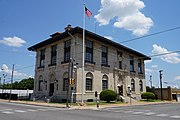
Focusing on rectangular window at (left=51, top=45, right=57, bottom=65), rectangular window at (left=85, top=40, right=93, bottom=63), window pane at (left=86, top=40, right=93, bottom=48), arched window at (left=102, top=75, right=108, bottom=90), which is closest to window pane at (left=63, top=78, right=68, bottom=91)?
rectangular window at (left=51, top=45, right=57, bottom=65)

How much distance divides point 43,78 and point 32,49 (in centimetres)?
948

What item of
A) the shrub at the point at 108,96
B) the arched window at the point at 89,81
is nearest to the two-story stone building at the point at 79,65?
the arched window at the point at 89,81

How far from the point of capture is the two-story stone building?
36.3 meters

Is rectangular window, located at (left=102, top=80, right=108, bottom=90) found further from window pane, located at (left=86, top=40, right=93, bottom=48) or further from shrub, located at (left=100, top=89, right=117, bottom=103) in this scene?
window pane, located at (left=86, top=40, right=93, bottom=48)

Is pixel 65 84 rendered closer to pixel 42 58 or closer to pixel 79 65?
pixel 79 65

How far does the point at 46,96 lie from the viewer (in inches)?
1586

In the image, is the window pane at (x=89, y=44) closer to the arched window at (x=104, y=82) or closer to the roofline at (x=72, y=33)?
the roofline at (x=72, y=33)

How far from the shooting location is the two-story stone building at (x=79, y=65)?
119ft

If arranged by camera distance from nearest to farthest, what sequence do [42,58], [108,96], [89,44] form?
[108,96]
[89,44]
[42,58]

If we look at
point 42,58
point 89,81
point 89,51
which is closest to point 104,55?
point 89,51

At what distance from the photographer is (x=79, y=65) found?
118ft

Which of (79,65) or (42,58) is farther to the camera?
(42,58)

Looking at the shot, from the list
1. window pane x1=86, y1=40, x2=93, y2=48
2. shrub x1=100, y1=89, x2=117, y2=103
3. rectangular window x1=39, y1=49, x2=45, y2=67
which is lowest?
shrub x1=100, y1=89, x2=117, y2=103

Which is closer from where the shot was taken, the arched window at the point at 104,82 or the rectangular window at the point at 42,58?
the arched window at the point at 104,82
